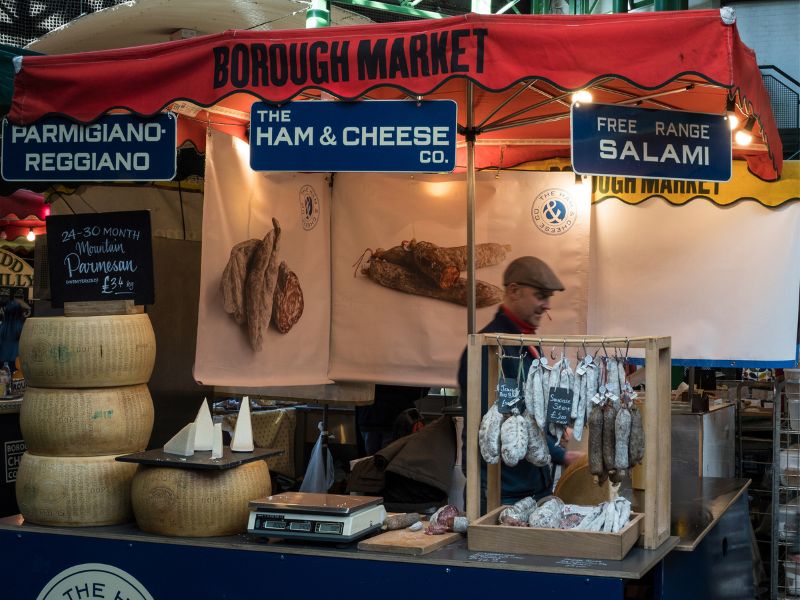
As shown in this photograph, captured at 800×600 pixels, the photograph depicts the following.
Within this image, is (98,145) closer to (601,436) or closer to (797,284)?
(601,436)

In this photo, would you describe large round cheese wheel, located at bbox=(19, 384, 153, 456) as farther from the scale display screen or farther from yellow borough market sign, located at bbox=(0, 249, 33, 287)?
yellow borough market sign, located at bbox=(0, 249, 33, 287)

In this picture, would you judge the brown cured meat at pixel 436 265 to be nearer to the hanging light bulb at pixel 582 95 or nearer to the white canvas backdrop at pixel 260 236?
the white canvas backdrop at pixel 260 236

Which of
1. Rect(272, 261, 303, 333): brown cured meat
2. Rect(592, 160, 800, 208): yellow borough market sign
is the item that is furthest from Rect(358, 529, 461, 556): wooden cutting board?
Rect(592, 160, 800, 208): yellow borough market sign

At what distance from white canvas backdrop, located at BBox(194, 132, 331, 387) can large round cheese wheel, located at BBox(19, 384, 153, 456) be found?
127cm

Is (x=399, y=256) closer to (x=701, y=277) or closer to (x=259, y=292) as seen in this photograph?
(x=259, y=292)

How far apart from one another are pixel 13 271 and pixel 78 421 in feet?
26.1

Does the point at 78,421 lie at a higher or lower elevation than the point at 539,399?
lower

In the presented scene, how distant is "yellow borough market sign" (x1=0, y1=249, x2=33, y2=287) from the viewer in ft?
36.9

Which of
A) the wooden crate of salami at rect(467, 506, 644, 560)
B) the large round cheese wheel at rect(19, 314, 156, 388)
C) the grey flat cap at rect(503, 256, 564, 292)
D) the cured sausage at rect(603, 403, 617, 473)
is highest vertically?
the grey flat cap at rect(503, 256, 564, 292)

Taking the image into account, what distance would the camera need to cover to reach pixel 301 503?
12.4 ft

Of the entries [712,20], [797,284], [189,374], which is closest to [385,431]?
[189,374]

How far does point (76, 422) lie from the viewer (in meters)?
4.13

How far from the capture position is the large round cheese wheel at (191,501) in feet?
12.7

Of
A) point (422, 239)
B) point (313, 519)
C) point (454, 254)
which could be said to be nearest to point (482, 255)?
point (454, 254)
